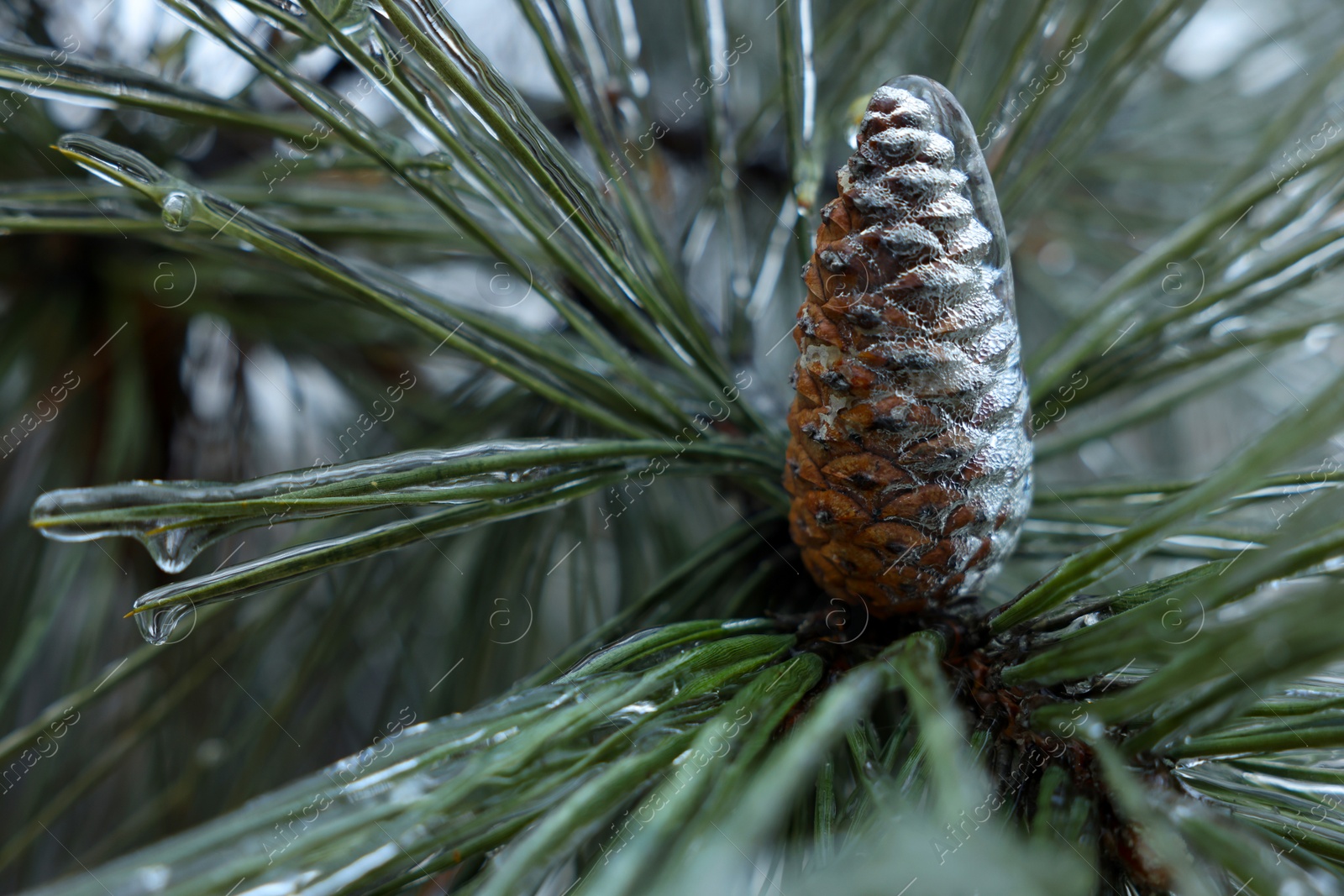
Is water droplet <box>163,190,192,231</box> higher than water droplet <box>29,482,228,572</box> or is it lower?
higher

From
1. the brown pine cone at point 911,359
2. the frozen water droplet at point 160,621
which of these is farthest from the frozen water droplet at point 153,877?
the brown pine cone at point 911,359

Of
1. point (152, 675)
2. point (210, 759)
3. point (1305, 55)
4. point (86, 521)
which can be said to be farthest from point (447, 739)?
point (1305, 55)

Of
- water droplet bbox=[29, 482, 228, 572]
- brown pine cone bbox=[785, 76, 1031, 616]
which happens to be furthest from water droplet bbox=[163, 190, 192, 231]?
brown pine cone bbox=[785, 76, 1031, 616]

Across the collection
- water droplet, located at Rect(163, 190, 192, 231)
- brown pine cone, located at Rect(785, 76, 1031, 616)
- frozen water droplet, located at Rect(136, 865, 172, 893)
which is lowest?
frozen water droplet, located at Rect(136, 865, 172, 893)

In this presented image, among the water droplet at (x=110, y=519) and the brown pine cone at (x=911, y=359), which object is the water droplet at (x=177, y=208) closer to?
the water droplet at (x=110, y=519)

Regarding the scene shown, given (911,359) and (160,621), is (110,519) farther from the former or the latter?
(911,359)

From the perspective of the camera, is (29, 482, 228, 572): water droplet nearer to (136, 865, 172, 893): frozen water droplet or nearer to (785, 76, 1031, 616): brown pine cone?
(136, 865, 172, 893): frozen water droplet

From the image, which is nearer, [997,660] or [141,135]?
[997,660]

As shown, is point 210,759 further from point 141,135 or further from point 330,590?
point 141,135
